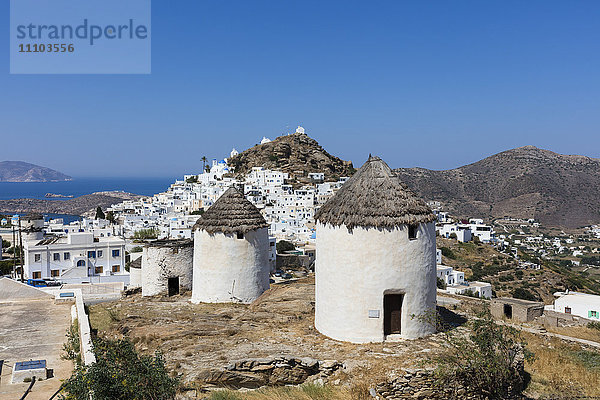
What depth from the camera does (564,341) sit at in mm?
12602

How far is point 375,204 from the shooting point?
1038 cm

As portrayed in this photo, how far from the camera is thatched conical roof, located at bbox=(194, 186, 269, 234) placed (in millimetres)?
14922

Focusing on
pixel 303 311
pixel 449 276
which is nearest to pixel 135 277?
pixel 303 311

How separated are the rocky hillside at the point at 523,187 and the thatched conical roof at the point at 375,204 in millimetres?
104293

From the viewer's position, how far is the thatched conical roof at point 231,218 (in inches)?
587

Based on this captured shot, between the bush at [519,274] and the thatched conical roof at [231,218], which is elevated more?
the thatched conical roof at [231,218]

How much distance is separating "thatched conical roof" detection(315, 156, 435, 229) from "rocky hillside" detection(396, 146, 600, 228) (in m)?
104

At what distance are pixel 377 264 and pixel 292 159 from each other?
10707 cm

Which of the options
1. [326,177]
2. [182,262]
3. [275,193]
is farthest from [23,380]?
[326,177]

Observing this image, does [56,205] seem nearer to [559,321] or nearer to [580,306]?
[580,306]

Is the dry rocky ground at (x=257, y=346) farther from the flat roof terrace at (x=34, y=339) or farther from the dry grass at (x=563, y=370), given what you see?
the dry grass at (x=563, y=370)

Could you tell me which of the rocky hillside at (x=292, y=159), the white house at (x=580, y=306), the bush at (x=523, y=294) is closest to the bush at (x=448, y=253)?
the bush at (x=523, y=294)

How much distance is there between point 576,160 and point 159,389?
150 m

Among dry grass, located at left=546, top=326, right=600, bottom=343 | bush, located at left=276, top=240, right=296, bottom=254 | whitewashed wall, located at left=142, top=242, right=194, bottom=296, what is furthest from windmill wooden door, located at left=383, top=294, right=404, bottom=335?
bush, located at left=276, top=240, right=296, bottom=254
